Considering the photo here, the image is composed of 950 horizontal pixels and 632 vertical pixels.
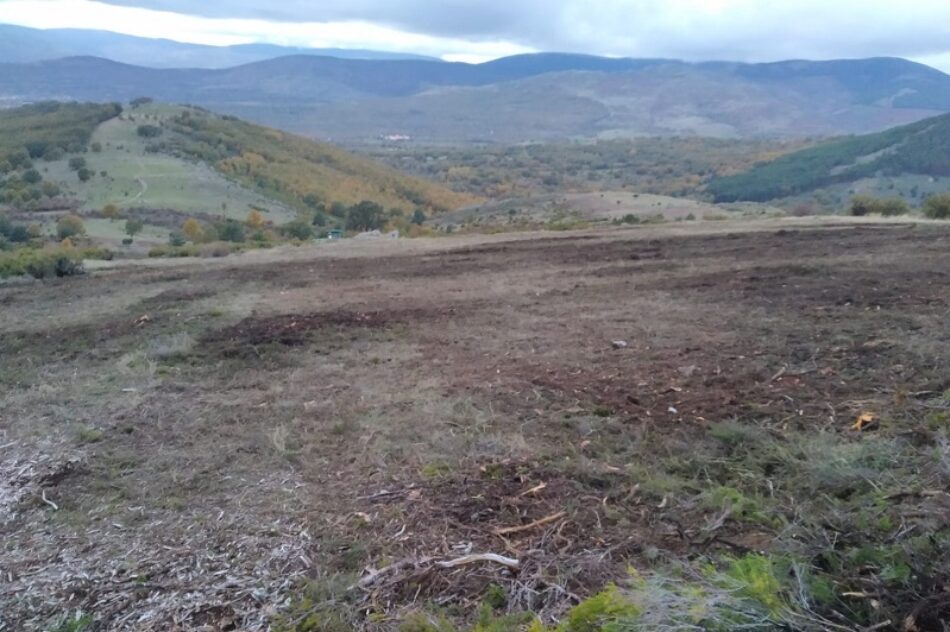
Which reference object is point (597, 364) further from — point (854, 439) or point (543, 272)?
point (543, 272)

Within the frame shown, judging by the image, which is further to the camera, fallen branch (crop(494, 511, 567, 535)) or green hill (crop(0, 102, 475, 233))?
green hill (crop(0, 102, 475, 233))

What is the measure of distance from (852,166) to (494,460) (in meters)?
78.5

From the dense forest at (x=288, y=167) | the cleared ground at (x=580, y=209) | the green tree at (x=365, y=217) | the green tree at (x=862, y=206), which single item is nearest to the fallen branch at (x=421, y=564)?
the green tree at (x=862, y=206)

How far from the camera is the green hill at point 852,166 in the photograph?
221ft

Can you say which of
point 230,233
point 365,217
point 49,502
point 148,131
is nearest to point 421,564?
point 49,502

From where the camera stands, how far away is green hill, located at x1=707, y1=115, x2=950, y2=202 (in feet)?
221

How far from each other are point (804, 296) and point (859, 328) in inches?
67.0

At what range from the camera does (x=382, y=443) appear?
5.91 m

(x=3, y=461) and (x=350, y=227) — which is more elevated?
(x=3, y=461)

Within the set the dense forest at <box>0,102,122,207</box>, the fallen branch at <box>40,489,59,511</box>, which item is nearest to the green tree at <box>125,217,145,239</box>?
the dense forest at <box>0,102,122,207</box>

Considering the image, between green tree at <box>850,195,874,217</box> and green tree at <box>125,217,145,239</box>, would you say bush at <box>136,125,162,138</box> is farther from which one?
green tree at <box>850,195,874,217</box>

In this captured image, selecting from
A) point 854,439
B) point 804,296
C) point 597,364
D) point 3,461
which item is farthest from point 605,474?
point 804,296

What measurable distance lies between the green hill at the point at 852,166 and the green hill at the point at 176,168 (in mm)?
29089

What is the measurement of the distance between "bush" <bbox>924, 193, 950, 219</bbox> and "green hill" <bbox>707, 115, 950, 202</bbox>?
50.9 metres
